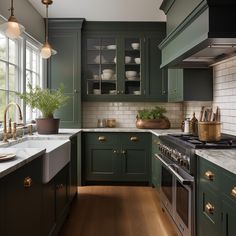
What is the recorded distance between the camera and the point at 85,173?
490 cm

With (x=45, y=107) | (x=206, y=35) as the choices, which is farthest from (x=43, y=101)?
(x=206, y=35)

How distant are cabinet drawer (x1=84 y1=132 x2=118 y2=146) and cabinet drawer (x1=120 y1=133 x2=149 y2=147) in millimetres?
136

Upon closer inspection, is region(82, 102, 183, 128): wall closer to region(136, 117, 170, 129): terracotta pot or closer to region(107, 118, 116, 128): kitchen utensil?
region(107, 118, 116, 128): kitchen utensil

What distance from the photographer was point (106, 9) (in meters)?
4.48

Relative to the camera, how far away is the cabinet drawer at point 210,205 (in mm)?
1918

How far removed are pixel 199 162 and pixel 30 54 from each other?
3.17 meters

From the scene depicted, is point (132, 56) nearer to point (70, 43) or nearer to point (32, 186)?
point (70, 43)

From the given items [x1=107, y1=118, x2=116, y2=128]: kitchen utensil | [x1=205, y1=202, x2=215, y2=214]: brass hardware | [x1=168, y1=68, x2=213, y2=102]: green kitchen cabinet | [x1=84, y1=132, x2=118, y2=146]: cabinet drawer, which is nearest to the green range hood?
[x1=168, y1=68, x2=213, y2=102]: green kitchen cabinet

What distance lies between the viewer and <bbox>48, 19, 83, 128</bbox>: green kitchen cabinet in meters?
4.98

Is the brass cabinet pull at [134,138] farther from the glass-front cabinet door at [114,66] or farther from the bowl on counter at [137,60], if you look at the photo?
the bowl on counter at [137,60]

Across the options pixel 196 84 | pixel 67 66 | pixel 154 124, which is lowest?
pixel 154 124

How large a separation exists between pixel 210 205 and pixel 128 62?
11.2ft

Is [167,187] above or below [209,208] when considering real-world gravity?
below

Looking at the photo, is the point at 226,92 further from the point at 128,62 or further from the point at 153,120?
the point at 128,62
